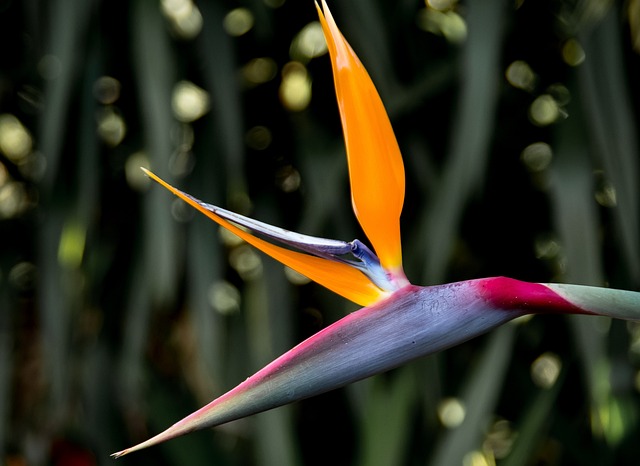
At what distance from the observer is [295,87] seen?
1.14 metres

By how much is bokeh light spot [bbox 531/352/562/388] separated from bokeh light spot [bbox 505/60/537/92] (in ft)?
1.10

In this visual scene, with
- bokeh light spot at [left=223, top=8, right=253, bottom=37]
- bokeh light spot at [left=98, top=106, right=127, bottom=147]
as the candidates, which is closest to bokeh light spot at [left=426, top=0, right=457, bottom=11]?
bokeh light spot at [left=223, top=8, right=253, bottom=37]

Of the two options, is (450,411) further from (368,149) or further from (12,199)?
(368,149)

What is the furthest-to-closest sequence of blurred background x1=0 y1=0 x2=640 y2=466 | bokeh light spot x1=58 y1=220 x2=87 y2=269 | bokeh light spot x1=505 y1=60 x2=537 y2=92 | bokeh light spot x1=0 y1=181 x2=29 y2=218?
bokeh light spot x1=0 y1=181 x2=29 y2=218 → bokeh light spot x1=505 y1=60 x2=537 y2=92 → bokeh light spot x1=58 y1=220 x2=87 y2=269 → blurred background x1=0 y1=0 x2=640 y2=466

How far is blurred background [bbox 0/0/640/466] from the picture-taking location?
0.86m

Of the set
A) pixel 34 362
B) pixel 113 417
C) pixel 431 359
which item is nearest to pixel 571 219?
pixel 431 359

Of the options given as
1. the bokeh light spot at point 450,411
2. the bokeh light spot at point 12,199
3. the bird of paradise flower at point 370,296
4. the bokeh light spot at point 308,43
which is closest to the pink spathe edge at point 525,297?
the bird of paradise flower at point 370,296

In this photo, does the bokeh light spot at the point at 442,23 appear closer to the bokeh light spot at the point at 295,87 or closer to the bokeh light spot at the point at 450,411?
the bokeh light spot at the point at 295,87

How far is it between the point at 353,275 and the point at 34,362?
40.1 inches

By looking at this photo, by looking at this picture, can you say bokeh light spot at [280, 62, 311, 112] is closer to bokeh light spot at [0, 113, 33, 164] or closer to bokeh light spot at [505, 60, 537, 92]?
bokeh light spot at [505, 60, 537, 92]

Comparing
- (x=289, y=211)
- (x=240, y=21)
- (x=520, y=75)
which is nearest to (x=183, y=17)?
(x=240, y=21)

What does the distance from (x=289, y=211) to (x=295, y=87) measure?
6.4 inches

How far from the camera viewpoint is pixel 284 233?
0.94ft

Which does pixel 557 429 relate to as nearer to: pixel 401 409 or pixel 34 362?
pixel 401 409
